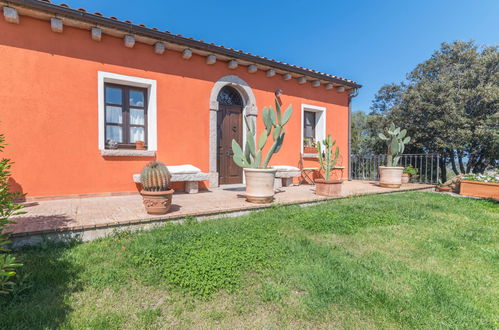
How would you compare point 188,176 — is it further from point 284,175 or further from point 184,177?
point 284,175

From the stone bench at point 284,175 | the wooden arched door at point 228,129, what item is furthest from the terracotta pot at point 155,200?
the stone bench at point 284,175

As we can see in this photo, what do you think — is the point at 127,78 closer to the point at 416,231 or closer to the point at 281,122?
the point at 281,122

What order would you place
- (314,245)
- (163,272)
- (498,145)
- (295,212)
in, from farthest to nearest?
(498,145) → (295,212) → (314,245) → (163,272)

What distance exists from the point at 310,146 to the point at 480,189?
504 centimetres

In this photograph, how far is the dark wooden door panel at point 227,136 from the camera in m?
7.29

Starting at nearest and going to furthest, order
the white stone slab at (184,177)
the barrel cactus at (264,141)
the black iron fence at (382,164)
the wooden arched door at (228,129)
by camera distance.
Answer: the barrel cactus at (264,141)
the white stone slab at (184,177)
the wooden arched door at (228,129)
the black iron fence at (382,164)

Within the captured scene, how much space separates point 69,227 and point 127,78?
150 inches

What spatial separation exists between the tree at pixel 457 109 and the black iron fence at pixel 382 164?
74cm

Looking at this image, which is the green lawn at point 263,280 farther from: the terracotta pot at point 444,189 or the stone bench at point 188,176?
the terracotta pot at point 444,189

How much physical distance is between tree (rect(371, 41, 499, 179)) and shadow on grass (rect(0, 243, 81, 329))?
12.0 metres

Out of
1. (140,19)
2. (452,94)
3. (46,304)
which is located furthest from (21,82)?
(452,94)

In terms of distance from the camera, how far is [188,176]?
5914 millimetres

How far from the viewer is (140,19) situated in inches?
218

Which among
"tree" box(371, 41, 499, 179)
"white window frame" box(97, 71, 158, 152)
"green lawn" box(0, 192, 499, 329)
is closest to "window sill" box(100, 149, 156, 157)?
"white window frame" box(97, 71, 158, 152)
